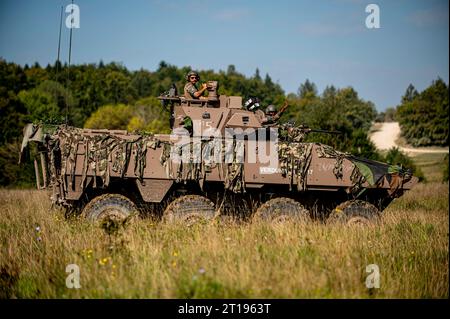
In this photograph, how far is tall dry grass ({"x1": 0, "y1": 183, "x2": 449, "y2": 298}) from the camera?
6254 millimetres

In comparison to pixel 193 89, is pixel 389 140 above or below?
above

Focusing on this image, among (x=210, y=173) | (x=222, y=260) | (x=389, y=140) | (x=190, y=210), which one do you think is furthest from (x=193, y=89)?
(x=389, y=140)

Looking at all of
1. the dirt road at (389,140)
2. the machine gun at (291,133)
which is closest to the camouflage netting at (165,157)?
the machine gun at (291,133)

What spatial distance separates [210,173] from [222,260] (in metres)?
3.31

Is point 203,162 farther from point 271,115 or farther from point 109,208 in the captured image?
point 271,115

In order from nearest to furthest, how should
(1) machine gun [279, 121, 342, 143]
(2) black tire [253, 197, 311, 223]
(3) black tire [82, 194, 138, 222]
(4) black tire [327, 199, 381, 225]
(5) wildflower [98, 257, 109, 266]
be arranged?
(5) wildflower [98, 257, 109, 266]
(3) black tire [82, 194, 138, 222]
(2) black tire [253, 197, 311, 223]
(4) black tire [327, 199, 381, 225]
(1) machine gun [279, 121, 342, 143]

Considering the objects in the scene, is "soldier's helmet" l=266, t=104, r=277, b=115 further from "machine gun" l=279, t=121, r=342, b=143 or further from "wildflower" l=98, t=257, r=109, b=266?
"wildflower" l=98, t=257, r=109, b=266

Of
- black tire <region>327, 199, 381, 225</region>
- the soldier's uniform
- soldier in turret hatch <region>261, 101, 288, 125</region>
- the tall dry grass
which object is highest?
the soldier's uniform

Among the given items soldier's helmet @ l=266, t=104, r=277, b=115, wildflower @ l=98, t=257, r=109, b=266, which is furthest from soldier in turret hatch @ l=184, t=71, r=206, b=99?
wildflower @ l=98, t=257, r=109, b=266

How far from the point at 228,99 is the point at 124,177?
10.2 ft

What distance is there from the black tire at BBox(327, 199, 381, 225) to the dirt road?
48.7 m

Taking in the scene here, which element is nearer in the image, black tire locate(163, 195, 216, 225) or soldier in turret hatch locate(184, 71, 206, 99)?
black tire locate(163, 195, 216, 225)

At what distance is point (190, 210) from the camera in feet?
33.3

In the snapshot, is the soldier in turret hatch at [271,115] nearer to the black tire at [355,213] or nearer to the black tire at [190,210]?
the black tire at [355,213]
